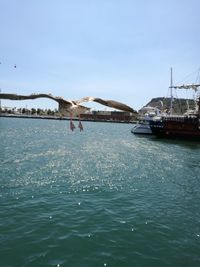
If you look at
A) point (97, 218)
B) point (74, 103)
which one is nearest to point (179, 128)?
point (97, 218)

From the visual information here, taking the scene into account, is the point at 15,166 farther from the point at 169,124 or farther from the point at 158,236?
the point at 169,124

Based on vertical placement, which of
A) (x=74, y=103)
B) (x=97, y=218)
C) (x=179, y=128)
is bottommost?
(x=97, y=218)

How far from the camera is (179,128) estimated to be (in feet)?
231

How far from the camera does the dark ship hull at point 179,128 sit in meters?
68.9

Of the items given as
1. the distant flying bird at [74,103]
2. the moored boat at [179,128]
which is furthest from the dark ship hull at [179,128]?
the distant flying bird at [74,103]

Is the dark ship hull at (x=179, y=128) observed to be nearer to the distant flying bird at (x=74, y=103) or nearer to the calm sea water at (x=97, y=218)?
the calm sea water at (x=97, y=218)

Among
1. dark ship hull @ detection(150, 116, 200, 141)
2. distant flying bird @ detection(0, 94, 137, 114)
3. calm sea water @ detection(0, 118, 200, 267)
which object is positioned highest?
distant flying bird @ detection(0, 94, 137, 114)

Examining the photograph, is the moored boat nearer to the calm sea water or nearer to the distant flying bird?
the calm sea water

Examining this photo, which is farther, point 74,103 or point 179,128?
point 179,128

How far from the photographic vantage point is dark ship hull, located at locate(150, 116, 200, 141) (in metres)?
68.9

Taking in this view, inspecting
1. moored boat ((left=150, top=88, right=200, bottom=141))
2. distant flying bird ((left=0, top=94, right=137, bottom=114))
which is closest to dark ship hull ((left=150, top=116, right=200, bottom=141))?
moored boat ((left=150, top=88, right=200, bottom=141))

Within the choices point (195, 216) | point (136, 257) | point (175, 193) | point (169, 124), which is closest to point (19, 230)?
point (136, 257)

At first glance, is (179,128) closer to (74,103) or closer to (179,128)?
(179,128)

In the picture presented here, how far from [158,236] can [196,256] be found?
78.0 inches
